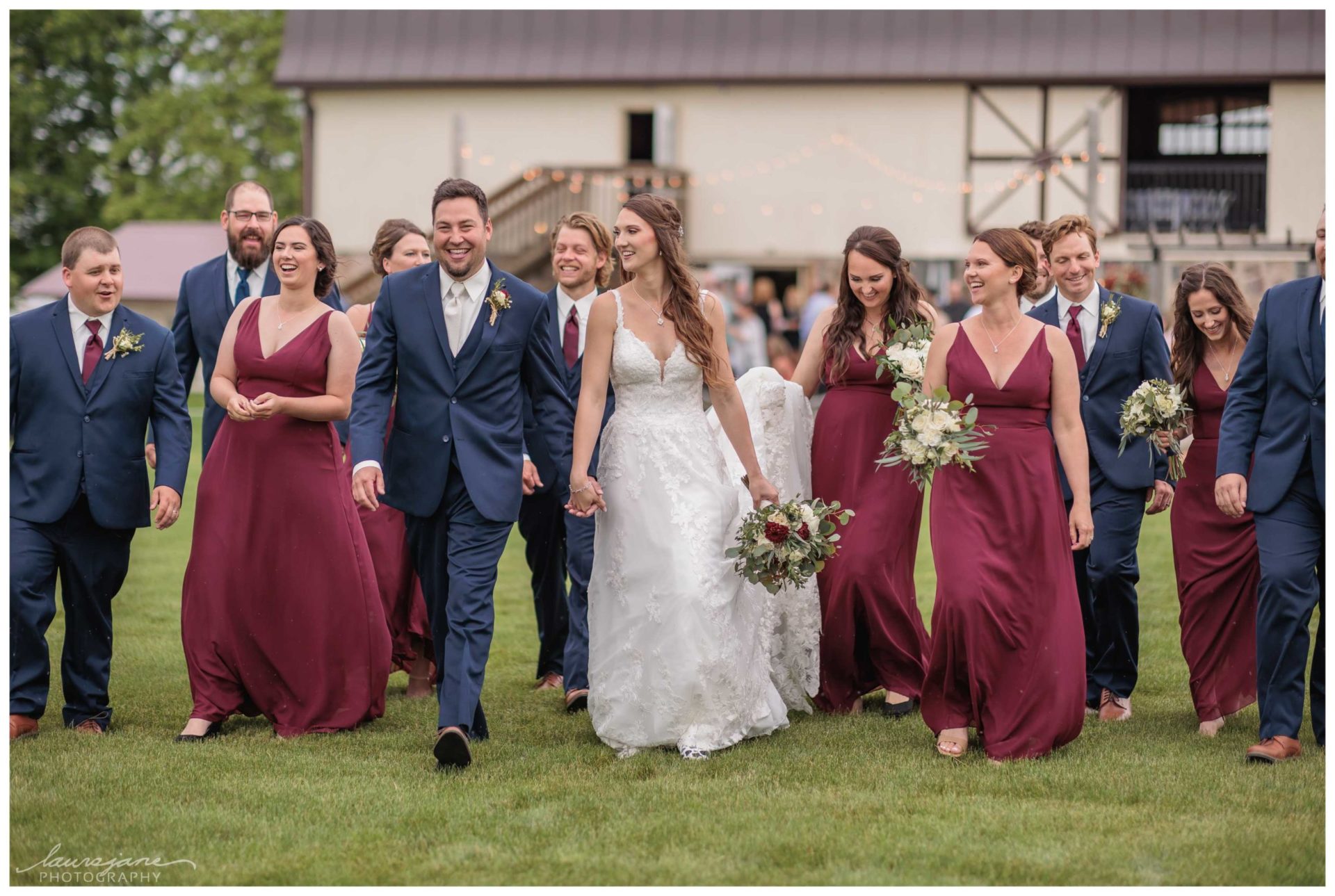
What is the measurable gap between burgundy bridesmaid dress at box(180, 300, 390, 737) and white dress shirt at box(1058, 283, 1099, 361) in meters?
3.36

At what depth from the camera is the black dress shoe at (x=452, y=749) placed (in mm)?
6059

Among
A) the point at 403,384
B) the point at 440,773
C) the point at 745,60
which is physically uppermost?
the point at 745,60

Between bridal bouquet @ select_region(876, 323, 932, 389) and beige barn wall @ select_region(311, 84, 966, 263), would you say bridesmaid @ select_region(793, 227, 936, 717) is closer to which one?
bridal bouquet @ select_region(876, 323, 932, 389)

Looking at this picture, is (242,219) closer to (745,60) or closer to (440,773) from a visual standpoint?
(440,773)

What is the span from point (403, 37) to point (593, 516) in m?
24.2

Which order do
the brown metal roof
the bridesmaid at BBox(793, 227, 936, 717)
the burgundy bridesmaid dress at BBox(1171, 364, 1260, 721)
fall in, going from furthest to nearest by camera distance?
the brown metal roof < the bridesmaid at BBox(793, 227, 936, 717) < the burgundy bridesmaid dress at BBox(1171, 364, 1260, 721)

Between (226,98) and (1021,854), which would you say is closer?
(1021,854)

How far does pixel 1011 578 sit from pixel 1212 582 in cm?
125

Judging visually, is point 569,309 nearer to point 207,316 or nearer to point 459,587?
point 207,316

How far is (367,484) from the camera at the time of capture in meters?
6.14

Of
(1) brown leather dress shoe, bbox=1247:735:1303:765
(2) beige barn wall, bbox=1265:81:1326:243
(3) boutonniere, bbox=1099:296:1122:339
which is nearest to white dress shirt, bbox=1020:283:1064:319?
(3) boutonniere, bbox=1099:296:1122:339

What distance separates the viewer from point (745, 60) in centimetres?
2908

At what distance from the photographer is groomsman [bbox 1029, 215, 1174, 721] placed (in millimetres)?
7422

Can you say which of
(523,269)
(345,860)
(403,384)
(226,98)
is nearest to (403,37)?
(523,269)
